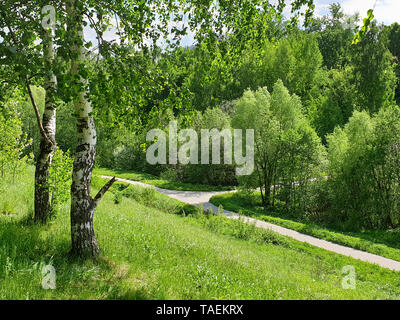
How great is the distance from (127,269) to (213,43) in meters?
4.27

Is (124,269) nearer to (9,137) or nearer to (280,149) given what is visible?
(9,137)

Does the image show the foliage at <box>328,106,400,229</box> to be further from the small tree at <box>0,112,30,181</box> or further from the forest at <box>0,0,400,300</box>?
the small tree at <box>0,112,30,181</box>

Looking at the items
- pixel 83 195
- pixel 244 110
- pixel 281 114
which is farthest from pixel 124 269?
pixel 281 114

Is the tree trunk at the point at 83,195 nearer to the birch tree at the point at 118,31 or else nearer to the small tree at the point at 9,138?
the birch tree at the point at 118,31

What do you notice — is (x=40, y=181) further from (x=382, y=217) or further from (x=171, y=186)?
(x=171, y=186)

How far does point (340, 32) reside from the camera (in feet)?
200

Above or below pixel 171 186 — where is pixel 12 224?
above

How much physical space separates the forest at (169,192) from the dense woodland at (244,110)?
0.05 metres

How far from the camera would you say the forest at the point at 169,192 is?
408 centimetres

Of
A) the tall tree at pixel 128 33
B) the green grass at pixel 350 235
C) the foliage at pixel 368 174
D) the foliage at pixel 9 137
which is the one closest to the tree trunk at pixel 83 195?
the tall tree at pixel 128 33

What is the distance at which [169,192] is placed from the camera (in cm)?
2555

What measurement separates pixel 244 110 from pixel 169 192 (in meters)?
9.13

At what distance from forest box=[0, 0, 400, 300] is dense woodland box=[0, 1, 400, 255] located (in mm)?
50
